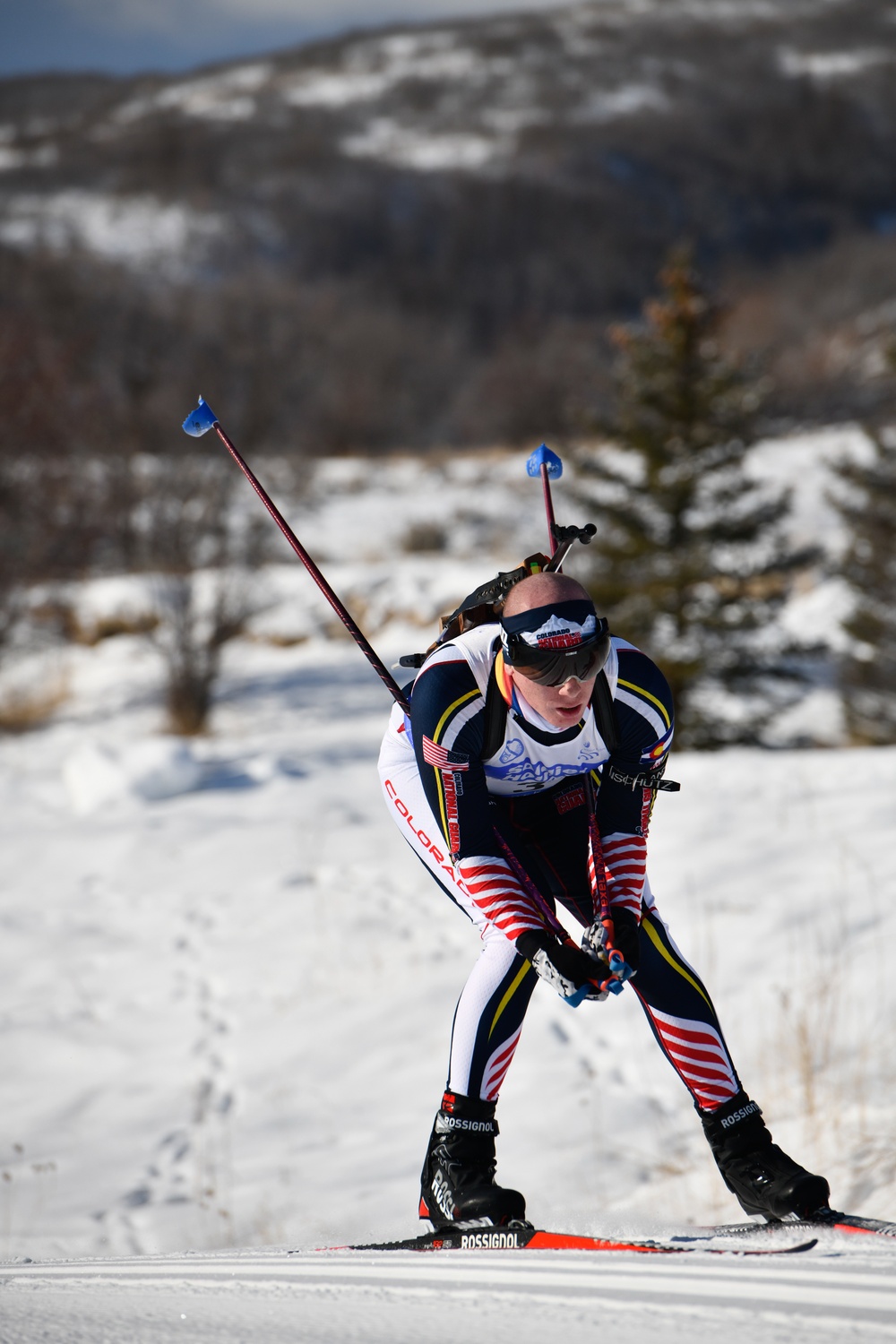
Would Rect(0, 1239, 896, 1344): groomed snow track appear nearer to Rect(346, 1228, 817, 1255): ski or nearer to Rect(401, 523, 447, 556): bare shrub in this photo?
Rect(346, 1228, 817, 1255): ski

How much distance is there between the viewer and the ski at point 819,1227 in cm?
249

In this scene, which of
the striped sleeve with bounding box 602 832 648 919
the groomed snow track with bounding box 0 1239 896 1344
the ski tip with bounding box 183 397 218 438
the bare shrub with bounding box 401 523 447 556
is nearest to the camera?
the groomed snow track with bounding box 0 1239 896 1344

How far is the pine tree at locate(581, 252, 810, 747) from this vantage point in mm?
12117

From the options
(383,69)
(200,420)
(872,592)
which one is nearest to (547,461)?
(200,420)

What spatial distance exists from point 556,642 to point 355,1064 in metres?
3.37

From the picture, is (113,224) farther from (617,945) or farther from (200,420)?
(617,945)

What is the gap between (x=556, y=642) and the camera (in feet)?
8.64

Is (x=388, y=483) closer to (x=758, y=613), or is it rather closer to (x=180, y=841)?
(x=758, y=613)

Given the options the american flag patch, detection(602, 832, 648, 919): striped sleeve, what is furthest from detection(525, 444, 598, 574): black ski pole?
detection(602, 832, 648, 919): striped sleeve

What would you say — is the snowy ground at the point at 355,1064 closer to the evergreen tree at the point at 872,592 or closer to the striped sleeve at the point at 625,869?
the striped sleeve at the point at 625,869

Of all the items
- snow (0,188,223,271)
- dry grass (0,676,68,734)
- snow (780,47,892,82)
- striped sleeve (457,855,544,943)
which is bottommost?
striped sleeve (457,855,544,943)

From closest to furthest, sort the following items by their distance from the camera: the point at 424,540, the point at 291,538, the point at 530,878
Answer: the point at 530,878
the point at 291,538
the point at 424,540

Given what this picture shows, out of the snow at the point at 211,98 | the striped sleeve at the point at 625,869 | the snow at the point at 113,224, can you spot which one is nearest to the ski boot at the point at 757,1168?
the striped sleeve at the point at 625,869

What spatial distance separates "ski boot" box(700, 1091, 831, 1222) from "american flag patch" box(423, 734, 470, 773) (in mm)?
1251
